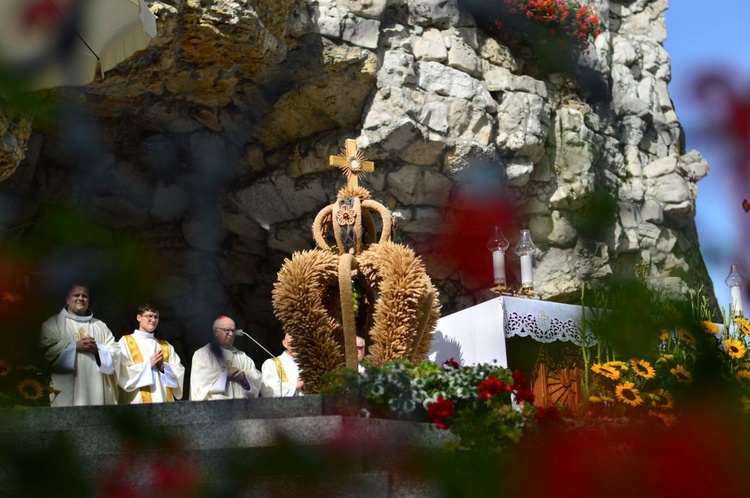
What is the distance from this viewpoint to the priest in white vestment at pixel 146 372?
325 inches

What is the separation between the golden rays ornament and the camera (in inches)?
260

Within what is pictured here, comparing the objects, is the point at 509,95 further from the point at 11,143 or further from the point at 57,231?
the point at 57,231

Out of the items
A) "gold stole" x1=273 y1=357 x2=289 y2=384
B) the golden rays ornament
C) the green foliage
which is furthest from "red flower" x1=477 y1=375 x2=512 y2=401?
"gold stole" x1=273 y1=357 x2=289 y2=384

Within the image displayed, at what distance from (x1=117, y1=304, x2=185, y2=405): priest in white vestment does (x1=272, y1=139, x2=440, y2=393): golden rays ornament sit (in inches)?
76.9

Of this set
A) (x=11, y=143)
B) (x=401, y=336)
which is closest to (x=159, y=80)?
(x=11, y=143)

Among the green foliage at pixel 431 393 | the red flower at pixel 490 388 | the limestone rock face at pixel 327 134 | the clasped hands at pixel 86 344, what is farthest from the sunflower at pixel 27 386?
the limestone rock face at pixel 327 134

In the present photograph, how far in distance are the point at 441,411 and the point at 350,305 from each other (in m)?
1.76

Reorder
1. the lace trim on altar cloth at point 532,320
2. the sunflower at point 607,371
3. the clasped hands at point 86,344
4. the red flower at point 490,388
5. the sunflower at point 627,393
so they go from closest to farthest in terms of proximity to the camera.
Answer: the red flower at point 490,388, the sunflower at point 627,393, the sunflower at point 607,371, the clasped hands at point 86,344, the lace trim on altar cloth at point 532,320

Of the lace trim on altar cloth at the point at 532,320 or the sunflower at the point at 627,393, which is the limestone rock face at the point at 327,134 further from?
the sunflower at the point at 627,393

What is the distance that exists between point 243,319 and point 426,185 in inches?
128

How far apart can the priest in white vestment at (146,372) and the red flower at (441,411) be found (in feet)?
11.9

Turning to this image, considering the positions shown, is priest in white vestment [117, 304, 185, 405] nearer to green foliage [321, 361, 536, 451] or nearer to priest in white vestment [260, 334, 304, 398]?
priest in white vestment [260, 334, 304, 398]

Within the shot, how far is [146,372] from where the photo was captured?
8.27 meters

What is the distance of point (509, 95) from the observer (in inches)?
496
